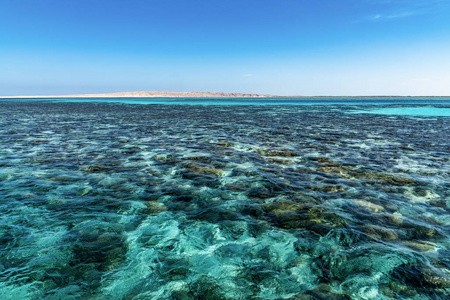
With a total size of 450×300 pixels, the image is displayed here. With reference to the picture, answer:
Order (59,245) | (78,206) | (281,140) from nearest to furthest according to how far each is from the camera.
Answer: (59,245)
(78,206)
(281,140)

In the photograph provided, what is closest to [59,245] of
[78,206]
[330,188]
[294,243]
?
[78,206]

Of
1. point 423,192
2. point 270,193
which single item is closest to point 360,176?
point 423,192

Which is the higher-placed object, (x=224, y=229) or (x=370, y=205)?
(x=370, y=205)

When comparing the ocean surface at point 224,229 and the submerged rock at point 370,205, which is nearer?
the ocean surface at point 224,229

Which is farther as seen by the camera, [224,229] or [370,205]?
[370,205]

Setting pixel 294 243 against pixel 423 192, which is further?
pixel 423 192

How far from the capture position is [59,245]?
537 cm

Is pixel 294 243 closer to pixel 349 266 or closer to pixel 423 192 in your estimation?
pixel 349 266

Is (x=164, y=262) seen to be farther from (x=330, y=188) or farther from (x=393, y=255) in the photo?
(x=330, y=188)

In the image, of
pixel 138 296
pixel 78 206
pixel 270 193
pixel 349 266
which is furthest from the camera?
pixel 270 193

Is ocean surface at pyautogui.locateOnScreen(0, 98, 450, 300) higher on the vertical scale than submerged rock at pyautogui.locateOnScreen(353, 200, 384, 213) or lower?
lower

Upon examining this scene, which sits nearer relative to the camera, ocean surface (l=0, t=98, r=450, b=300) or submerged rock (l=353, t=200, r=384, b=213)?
ocean surface (l=0, t=98, r=450, b=300)

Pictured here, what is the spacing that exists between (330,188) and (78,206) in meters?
7.77

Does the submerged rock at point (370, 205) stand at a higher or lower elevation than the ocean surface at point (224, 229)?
higher
